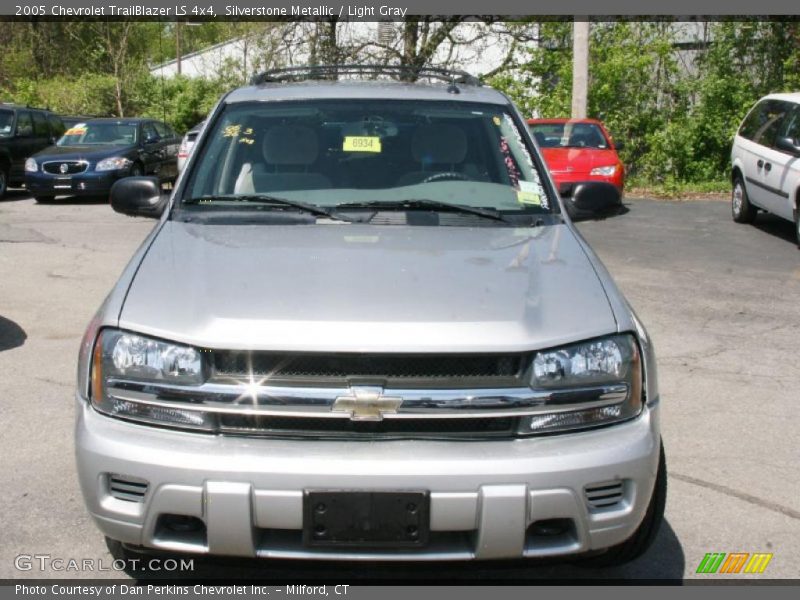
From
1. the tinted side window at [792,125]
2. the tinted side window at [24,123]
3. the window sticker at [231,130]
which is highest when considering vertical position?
the window sticker at [231,130]

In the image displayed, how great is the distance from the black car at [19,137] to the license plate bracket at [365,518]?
16.3 metres

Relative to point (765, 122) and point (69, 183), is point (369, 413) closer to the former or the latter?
point (765, 122)

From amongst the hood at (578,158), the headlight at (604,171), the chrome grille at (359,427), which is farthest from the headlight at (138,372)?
the headlight at (604,171)

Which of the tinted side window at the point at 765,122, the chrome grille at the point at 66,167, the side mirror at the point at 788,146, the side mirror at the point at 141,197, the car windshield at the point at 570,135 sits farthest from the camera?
the chrome grille at the point at 66,167

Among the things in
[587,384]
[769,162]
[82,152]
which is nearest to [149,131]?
[82,152]

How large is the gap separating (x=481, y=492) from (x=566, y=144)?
42.8 feet

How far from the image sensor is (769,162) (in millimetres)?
12109

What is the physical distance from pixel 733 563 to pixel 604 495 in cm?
107

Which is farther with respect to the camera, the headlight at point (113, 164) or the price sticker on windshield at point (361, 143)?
the headlight at point (113, 164)

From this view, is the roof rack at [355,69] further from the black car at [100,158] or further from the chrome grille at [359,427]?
the black car at [100,158]

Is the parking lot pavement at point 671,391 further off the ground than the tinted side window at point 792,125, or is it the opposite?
the tinted side window at point 792,125

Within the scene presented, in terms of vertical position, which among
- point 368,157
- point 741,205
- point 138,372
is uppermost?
point 368,157

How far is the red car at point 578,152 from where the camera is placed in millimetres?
14297

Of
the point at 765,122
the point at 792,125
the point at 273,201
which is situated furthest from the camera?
the point at 765,122
